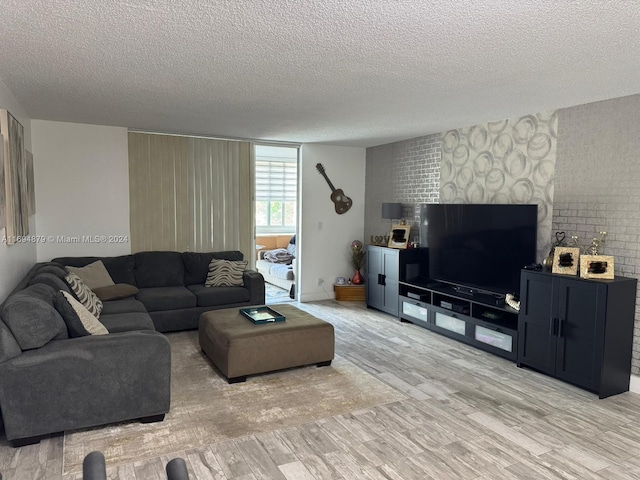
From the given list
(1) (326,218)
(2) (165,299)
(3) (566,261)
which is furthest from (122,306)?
(3) (566,261)

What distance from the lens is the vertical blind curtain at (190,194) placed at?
5883 mm

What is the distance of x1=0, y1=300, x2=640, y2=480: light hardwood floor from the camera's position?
2555mm

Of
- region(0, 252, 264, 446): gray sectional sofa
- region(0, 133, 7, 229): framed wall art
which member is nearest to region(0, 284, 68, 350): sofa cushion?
region(0, 252, 264, 446): gray sectional sofa

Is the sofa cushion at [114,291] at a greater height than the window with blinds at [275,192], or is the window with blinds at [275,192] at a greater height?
the window with blinds at [275,192]

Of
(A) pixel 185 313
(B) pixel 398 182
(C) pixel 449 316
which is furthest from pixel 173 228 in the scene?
(C) pixel 449 316

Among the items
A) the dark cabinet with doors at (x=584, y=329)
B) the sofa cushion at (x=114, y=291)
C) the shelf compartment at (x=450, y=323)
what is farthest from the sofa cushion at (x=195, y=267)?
the dark cabinet with doors at (x=584, y=329)

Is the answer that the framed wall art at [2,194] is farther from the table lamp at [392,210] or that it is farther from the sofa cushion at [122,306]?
the table lamp at [392,210]

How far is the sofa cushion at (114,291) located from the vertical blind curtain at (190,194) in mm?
912

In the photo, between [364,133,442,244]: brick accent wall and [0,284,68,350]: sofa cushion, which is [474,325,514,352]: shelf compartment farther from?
[0,284,68,350]: sofa cushion

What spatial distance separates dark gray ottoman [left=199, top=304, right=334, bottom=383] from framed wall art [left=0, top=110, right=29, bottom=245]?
1788 millimetres

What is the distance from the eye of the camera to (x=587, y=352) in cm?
366

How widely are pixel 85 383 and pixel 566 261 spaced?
151 inches

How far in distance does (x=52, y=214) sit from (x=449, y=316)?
15.8 ft

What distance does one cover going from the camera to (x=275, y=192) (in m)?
9.56
